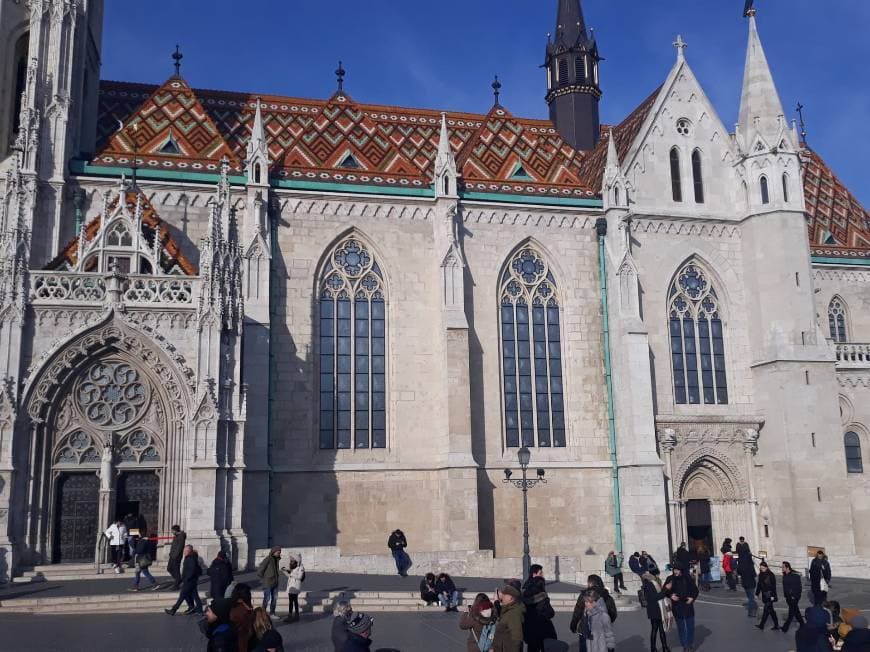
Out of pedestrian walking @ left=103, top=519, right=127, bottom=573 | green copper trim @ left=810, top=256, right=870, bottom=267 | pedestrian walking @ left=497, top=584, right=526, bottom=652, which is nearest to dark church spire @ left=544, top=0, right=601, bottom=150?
green copper trim @ left=810, top=256, right=870, bottom=267

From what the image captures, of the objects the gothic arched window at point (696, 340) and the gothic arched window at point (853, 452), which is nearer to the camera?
the gothic arched window at point (696, 340)

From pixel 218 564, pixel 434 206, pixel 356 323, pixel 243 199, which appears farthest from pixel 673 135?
pixel 218 564

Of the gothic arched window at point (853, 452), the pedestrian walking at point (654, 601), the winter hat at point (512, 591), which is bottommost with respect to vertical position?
the pedestrian walking at point (654, 601)

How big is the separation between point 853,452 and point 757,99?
12459 mm

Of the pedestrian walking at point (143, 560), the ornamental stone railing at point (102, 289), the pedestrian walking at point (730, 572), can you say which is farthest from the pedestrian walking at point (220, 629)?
the pedestrian walking at point (730, 572)

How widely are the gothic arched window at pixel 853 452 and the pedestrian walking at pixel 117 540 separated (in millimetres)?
23208

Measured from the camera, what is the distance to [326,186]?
26266 millimetres

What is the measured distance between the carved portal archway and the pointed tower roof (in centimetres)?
2091

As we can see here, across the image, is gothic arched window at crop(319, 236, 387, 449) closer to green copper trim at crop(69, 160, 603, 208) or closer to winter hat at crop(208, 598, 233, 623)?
green copper trim at crop(69, 160, 603, 208)

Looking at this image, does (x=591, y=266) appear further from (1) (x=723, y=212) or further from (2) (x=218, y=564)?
(2) (x=218, y=564)

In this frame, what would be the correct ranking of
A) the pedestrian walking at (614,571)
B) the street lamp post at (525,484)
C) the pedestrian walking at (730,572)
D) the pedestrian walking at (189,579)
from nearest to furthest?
1. the pedestrian walking at (189,579)
2. the street lamp post at (525,484)
3. the pedestrian walking at (614,571)
4. the pedestrian walking at (730,572)

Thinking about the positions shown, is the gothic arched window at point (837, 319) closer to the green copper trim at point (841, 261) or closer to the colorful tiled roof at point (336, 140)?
the green copper trim at point (841, 261)

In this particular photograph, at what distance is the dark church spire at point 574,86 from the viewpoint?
112 feet

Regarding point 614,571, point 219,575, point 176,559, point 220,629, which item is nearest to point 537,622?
point 220,629
